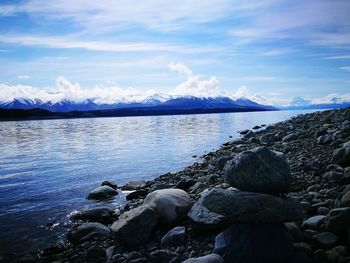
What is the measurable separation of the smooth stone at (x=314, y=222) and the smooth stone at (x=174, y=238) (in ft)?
10.7

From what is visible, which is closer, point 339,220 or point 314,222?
point 339,220

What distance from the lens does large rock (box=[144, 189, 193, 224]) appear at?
1110cm

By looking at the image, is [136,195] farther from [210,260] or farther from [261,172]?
[210,260]

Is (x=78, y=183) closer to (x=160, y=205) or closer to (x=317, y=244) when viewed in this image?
(x=160, y=205)

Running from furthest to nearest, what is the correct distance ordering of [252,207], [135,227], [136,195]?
1. [136,195]
2. [135,227]
3. [252,207]

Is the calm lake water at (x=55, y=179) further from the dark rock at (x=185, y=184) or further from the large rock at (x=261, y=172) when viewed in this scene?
the large rock at (x=261, y=172)

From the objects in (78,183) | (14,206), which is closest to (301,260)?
(14,206)

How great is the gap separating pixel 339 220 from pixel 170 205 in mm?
5083

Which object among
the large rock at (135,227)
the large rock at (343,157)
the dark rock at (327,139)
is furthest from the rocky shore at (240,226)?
the dark rock at (327,139)

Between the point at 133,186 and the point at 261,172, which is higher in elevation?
the point at 261,172

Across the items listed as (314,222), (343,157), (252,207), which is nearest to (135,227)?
(252,207)

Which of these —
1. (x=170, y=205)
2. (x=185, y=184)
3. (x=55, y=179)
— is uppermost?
(x=170, y=205)

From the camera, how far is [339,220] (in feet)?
26.8

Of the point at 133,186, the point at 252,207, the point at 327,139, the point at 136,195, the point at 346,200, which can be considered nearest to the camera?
the point at 252,207
